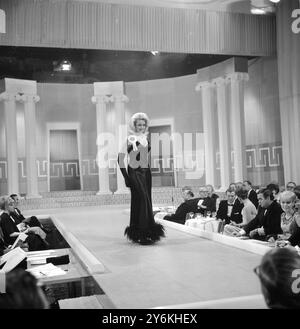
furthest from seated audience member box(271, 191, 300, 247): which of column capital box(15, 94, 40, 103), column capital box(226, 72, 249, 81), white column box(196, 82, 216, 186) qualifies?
column capital box(15, 94, 40, 103)

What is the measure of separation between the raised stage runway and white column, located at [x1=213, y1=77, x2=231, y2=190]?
661cm

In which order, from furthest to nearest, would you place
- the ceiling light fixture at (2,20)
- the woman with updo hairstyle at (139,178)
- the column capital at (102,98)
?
the column capital at (102,98)
the ceiling light fixture at (2,20)
the woman with updo hairstyle at (139,178)

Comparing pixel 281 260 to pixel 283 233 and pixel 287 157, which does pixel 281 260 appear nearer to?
pixel 283 233

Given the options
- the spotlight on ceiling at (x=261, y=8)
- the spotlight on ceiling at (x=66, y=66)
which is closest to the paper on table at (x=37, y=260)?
the spotlight on ceiling at (x=261, y=8)

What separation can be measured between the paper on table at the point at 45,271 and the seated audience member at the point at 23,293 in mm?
2322

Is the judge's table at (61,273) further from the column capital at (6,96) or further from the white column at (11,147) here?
the column capital at (6,96)

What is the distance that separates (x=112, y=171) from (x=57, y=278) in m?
10.9

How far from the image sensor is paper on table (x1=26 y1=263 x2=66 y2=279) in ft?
11.2

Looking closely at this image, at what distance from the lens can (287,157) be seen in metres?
9.77

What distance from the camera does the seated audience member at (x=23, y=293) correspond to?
3.70ft

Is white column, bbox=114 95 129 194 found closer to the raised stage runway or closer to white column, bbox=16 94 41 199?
white column, bbox=16 94 41 199

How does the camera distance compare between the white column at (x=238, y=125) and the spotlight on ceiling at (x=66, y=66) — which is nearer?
the white column at (x=238, y=125)

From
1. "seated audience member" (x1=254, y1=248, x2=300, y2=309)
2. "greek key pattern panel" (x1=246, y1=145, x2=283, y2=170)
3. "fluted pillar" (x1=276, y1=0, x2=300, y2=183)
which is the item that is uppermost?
"fluted pillar" (x1=276, y1=0, x2=300, y2=183)
